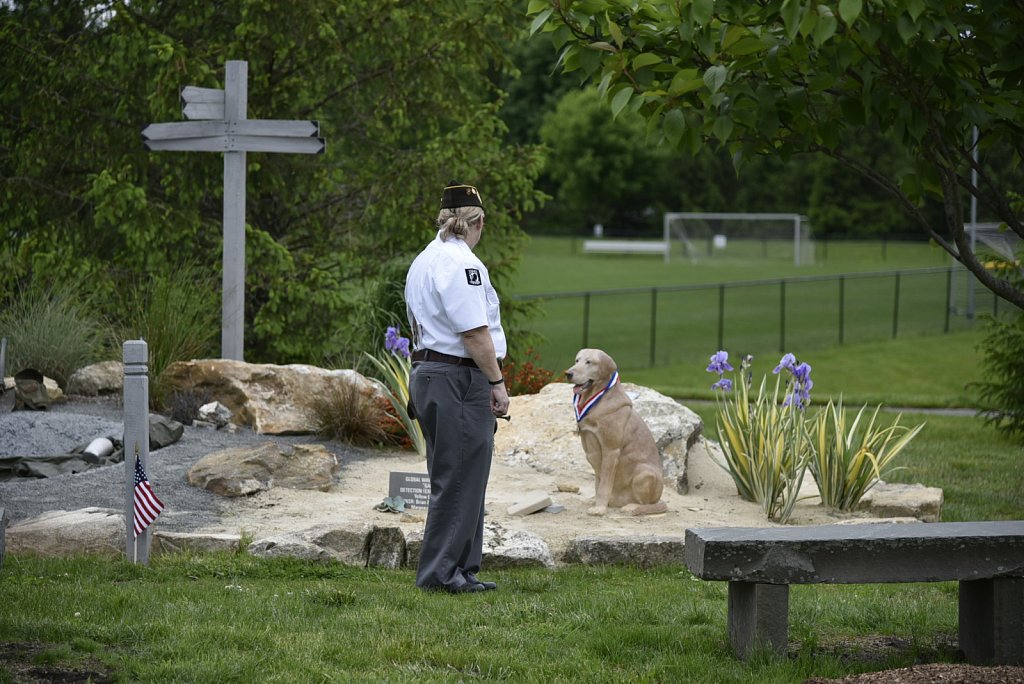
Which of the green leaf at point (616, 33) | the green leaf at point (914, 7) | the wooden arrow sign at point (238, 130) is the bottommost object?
the green leaf at point (914, 7)

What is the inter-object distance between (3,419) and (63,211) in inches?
229

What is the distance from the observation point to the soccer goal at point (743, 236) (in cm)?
5619

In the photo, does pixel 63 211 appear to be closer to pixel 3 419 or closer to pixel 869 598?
pixel 3 419

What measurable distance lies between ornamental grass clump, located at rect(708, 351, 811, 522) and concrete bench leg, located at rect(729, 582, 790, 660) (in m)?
3.21

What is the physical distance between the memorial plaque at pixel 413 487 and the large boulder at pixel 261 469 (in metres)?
0.98

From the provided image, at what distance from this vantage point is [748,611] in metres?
4.91

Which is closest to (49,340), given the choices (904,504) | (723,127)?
(904,504)

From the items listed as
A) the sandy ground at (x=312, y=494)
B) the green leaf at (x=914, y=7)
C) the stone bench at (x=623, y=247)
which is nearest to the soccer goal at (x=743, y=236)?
the stone bench at (x=623, y=247)

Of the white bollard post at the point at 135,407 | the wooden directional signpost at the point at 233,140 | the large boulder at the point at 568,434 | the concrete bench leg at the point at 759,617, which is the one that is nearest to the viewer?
the concrete bench leg at the point at 759,617

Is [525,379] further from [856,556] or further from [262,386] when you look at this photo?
[856,556]

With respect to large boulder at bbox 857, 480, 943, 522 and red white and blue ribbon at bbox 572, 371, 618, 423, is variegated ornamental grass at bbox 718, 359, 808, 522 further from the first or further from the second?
red white and blue ribbon at bbox 572, 371, 618, 423

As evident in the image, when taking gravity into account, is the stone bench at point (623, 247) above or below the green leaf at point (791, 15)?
above

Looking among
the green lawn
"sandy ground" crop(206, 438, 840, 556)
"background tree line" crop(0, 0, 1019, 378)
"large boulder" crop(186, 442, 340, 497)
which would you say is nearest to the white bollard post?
"sandy ground" crop(206, 438, 840, 556)

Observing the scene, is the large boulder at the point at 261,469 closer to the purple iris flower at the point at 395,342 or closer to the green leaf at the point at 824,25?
the purple iris flower at the point at 395,342
